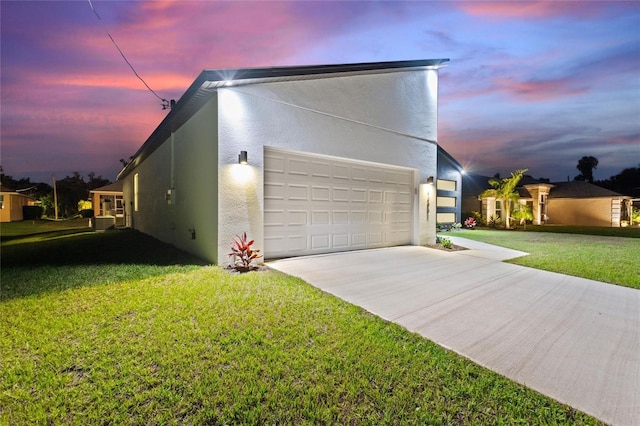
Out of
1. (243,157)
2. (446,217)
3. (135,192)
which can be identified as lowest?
(446,217)

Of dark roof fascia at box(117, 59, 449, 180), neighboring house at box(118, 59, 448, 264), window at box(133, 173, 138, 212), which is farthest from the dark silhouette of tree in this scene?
window at box(133, 173, 138, 212)

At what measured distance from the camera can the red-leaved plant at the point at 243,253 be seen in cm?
521

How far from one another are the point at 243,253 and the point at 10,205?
99.8ft

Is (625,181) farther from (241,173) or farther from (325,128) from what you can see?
(241,173)

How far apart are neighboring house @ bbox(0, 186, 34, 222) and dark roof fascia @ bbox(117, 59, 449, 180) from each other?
78.8ft

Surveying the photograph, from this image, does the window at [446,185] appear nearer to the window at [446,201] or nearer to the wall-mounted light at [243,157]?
the window at [446,201]

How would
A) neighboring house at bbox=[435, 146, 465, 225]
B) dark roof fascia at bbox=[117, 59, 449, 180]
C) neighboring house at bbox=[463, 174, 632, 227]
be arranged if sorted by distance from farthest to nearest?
neighboring house at bbox=[463, 174, 632, 227], neighboring house at bbox=[435, 146, 465, 225], dark roof fascia at bbox=[117, 59, 449, 180]

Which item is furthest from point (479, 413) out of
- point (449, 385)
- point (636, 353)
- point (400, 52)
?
point (400, 52)

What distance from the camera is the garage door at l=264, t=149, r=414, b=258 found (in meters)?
6.34

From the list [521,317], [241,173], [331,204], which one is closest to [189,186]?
Answer: [241,173]

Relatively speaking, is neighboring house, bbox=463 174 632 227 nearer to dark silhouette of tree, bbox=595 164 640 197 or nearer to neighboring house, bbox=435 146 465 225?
neighboring house, bbox=435 146 465 225

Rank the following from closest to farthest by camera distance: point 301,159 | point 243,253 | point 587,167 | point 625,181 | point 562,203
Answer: point 243,253 → point 301,159 → point 562,203 → point 625,181 → point 587,167

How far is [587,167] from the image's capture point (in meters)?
47.0

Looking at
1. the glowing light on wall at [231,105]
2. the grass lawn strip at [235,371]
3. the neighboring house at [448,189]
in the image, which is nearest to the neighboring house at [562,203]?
the neighboring house at [448,189]
